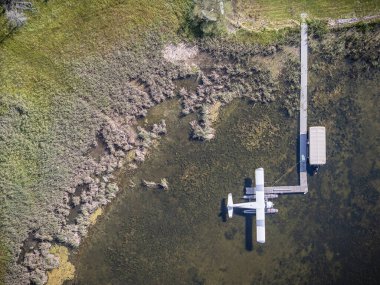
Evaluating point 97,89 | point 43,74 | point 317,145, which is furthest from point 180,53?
point 317,145

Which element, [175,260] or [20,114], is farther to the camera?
[175,260]

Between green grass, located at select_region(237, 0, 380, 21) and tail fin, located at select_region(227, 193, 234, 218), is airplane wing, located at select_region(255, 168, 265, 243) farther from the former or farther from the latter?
green grass, located at select_region(237, 0, 380, 21)

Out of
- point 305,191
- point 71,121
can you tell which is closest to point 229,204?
point 305,191

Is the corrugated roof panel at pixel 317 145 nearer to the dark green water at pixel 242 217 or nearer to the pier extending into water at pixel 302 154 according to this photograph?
the pier extending into water at pixel 302 154

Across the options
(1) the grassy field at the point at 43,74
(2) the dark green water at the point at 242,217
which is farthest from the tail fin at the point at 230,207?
(1) the grassy field at the point at 43,74

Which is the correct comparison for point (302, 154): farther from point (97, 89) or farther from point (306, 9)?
point (97, 89)

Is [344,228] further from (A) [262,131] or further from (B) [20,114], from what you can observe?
(B) [20,114]
